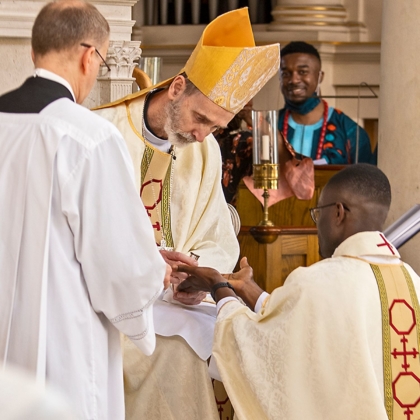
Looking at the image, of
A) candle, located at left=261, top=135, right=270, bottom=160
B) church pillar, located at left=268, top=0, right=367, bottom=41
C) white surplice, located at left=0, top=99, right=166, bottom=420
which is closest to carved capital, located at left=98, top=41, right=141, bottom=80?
candle, located at left=261, top=135, right=270, bottom=160

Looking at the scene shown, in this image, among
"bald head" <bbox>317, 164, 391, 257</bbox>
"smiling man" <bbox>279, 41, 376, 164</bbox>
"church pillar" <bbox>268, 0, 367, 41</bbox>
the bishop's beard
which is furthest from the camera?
"church pillar" <bbox>268, 0, 367, 41</bbox>

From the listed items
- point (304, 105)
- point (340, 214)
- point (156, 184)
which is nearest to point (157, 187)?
point (156, 184)

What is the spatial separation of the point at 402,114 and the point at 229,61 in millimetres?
1976

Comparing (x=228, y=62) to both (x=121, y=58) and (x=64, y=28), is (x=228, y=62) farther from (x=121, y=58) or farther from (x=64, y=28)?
(x=64, y=28)

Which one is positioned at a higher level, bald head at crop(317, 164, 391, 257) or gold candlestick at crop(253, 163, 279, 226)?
bald head at crop(317, 164, 391, 257)

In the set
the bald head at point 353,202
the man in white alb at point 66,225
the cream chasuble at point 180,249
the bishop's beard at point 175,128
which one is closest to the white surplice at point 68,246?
the man in white alb at point 66,225

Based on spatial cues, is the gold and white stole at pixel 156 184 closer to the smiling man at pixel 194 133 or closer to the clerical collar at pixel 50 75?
the smiling man at pixel 194 133

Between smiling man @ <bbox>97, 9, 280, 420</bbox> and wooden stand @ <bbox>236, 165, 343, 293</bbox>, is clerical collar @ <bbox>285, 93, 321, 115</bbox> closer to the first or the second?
wooden stand @ <bbox>236, 165, 343, 293</bbox>

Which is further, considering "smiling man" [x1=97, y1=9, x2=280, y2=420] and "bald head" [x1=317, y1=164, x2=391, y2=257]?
"smiling man" [x1=97, y1=9, x2=280, y2=420]

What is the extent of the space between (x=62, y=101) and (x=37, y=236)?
354 millimetres

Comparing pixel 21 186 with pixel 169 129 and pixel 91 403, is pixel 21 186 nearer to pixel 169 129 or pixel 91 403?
pixel 91 403

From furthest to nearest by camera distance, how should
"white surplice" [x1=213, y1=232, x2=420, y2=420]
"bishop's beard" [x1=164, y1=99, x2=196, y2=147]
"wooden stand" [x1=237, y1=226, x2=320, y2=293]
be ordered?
"wooden stand" [x1=237, y1=226, x2=320, y2=293] < "bishop's beard" [x1=164, y1=99, x2=196, y2=147] < "white surplice" [x1=213, y1=232, x2=420, y2=420]

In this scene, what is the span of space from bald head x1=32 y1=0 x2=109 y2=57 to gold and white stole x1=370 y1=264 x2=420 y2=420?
1054 mm

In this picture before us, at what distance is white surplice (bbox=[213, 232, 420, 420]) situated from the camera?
8.08ft
